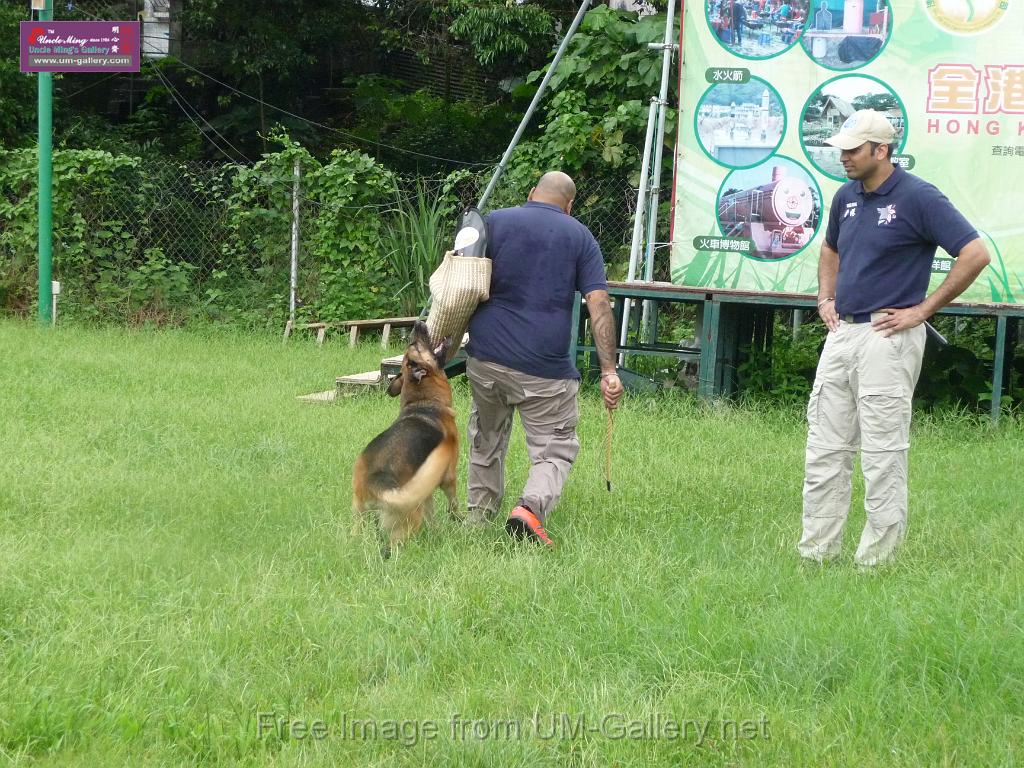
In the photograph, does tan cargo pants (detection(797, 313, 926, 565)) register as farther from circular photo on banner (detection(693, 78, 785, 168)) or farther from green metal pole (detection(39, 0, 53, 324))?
green metal pole (detection(39, 0, 53, 324))

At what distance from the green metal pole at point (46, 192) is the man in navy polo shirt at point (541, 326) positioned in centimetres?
873

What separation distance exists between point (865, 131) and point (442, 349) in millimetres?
2191

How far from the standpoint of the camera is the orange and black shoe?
515cm

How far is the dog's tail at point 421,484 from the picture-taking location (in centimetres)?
490

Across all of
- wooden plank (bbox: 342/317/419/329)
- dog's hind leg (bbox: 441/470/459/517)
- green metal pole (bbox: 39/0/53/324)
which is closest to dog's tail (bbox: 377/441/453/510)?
dog's hind leg (bbox: 441/470/459/517)

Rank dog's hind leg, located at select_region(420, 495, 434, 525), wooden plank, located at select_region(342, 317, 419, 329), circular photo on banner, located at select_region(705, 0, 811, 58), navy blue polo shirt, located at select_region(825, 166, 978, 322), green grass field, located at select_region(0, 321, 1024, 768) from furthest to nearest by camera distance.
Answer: wooden plank, located at select_region(342, 317, 419, 329) < circular photo on banner, located at select_region(705, 0, 811, 58) < dog's hind leg, located at select_region(420, 495, 434, 525) < navy blue polo shirt, located at select_region(825, 166, 978, 322) < green grass field, located at select_region(0, 321, 1024, 768)

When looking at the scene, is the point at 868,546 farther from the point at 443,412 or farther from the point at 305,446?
the point at 305,446

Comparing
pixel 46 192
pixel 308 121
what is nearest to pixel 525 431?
pixel 46 192

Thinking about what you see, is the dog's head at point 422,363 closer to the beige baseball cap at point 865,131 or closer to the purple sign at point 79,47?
the beige baseball cap at point 865,131

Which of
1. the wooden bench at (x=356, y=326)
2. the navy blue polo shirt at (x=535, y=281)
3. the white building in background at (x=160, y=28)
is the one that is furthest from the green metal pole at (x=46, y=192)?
the navy blue polo shirt at (x=535, y=281)

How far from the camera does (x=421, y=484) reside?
5.01 metres

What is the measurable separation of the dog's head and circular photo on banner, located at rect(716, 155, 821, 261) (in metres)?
4.78

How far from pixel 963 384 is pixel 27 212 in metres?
10.2

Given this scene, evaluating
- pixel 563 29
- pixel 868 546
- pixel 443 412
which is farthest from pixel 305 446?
pixel 563 29
